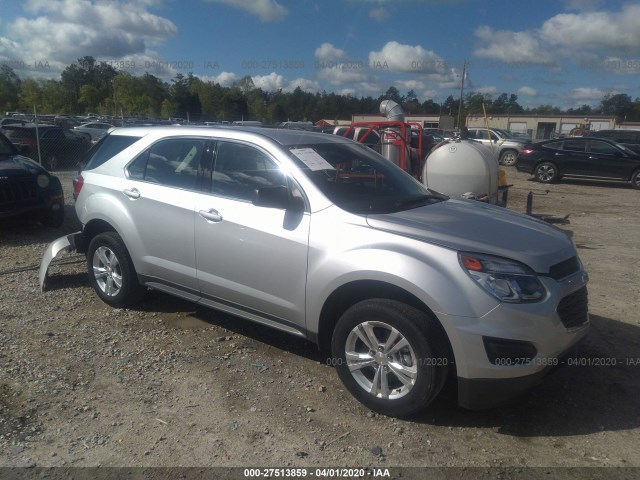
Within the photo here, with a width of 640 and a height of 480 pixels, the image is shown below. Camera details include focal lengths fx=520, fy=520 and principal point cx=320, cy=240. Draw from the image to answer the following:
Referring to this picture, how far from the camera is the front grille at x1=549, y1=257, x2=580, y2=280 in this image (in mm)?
3229

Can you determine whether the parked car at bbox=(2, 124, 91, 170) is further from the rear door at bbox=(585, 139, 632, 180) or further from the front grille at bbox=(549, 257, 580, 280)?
the rear door at bbox=(585, 139, 632, 180)

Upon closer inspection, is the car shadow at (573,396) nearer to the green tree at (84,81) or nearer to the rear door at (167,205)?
the rear door at (167,205)

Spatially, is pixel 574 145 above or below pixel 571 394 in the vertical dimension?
above

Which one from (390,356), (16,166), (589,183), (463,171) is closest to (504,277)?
(390,356)

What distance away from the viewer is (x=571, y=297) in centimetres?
328

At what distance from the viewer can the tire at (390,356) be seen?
3088mm

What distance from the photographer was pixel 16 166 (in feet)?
25.3

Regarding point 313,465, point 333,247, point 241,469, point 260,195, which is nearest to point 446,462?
point 313,465

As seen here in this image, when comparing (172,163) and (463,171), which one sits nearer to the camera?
(172,163)

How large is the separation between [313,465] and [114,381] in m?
1.73

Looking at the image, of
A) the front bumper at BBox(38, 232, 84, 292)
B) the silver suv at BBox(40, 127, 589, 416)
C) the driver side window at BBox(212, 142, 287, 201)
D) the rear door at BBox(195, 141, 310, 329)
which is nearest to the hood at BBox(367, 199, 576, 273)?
the silver suv at BBox(40, 127, 589, 416)

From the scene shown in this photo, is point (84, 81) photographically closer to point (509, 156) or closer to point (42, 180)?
point (509, 156)

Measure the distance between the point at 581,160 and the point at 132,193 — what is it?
16.4 meters

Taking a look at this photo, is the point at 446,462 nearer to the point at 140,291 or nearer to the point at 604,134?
the point at 140,291
